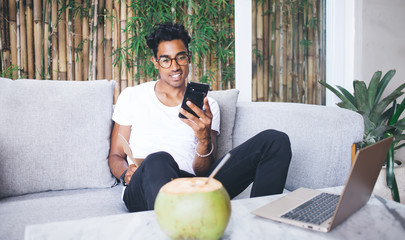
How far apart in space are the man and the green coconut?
559 mm

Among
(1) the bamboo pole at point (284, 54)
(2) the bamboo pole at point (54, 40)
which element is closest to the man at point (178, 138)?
(2) the bamboo pole at point (54, 40)

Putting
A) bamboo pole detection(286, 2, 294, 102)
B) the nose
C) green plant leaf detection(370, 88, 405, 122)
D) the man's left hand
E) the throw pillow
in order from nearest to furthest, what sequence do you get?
the man's left hand
the nose
the throw pillow
green plant leaf detection(370, 88, 405, 122)
bamboo pole detection(286, 2, 294, 102)

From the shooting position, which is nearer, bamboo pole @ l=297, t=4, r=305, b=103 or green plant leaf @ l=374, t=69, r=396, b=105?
green plant leaf @ l=374, t=69, r=396, b=105

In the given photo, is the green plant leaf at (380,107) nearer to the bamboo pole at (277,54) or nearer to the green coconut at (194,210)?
the bamboo pole at (277,54)

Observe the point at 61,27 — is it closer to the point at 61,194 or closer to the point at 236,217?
the point at 61,194

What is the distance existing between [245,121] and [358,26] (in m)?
1.74

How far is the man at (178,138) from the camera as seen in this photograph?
1.15 metres

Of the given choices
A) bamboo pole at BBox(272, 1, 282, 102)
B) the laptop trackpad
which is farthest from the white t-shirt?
bamboo pole at BBox(272, 1, 282, 102)

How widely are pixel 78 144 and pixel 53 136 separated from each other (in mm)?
110

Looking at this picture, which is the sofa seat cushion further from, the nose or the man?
the nose

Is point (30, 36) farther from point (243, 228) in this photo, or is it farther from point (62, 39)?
point (243, 228)

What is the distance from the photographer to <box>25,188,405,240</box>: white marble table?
56 cm

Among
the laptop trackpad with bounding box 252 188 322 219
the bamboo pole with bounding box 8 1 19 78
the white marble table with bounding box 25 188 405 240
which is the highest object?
the bamboo pole with bounding box 8 1 19 78

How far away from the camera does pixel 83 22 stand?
8.60 feet
